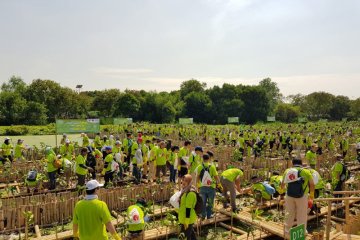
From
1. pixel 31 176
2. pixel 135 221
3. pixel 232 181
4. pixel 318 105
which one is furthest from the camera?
pixel 318 105

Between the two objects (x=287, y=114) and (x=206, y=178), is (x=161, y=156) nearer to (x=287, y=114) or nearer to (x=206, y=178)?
(x=206, y=178)

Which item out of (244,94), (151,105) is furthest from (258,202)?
(244,94)

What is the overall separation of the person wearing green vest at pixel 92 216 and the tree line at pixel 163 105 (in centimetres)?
4355

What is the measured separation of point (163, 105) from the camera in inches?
2084

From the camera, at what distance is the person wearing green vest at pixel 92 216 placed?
4.62m

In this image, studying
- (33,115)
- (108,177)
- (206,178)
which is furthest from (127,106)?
(206,178)

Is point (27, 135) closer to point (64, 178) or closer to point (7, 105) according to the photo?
point (7, 105)

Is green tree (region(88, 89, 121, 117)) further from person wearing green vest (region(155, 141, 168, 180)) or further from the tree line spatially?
person wearing green vest (region(155, 141, 168, 180))

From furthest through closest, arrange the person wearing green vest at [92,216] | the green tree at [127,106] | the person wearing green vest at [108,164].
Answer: the green tree at [127,106], the person wearing green vest at [108,164], the person wearing green vest at [92,216]

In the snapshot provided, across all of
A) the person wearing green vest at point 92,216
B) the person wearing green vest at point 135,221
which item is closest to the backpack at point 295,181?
the person wearing green vest at point 135,221

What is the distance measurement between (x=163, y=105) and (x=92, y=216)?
159 feet

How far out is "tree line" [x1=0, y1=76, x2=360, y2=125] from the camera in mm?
45153

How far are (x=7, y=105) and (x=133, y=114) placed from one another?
722 inches

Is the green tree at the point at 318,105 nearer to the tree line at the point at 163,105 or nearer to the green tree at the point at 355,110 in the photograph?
the tree line at the point at 163,105
